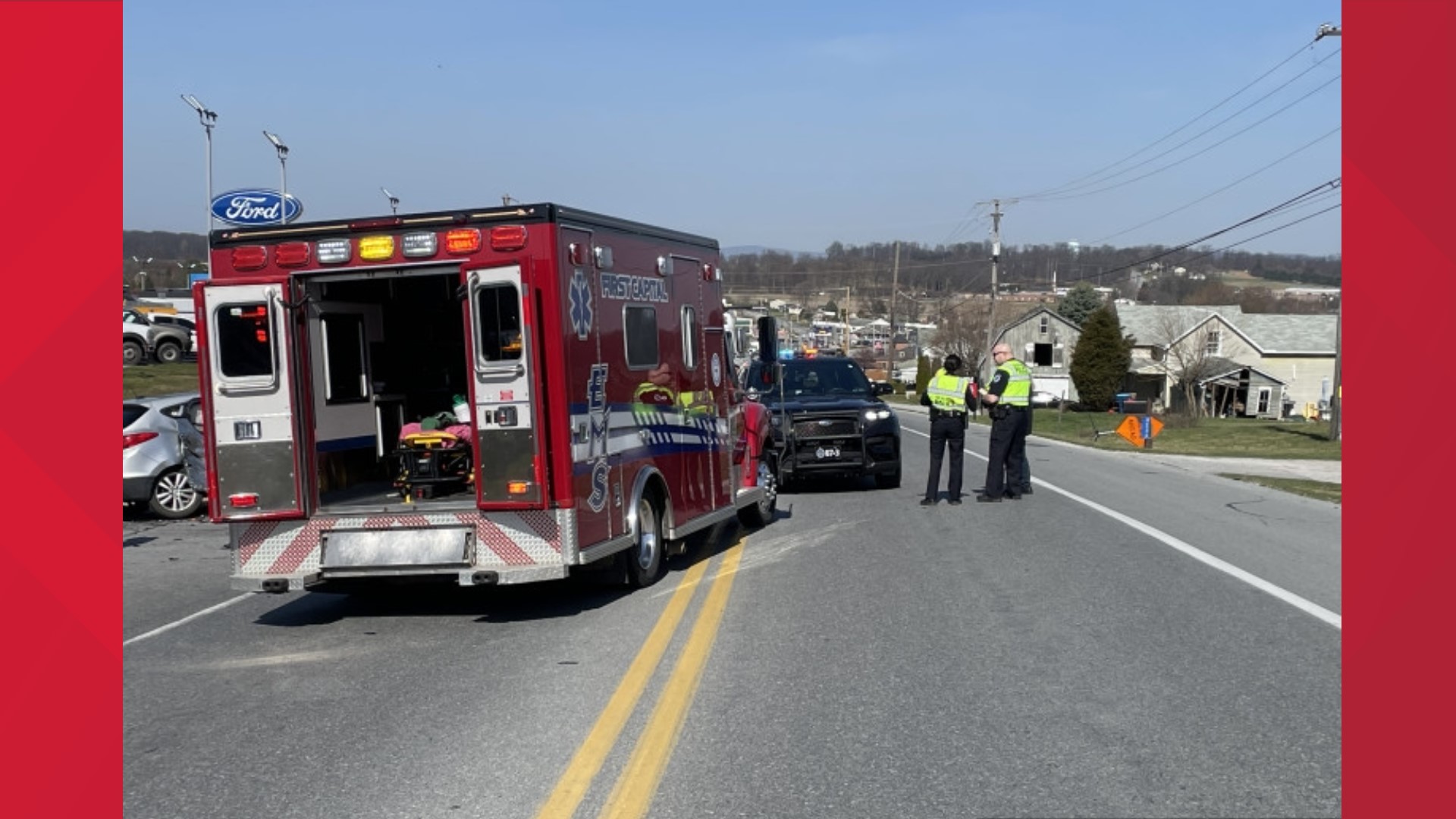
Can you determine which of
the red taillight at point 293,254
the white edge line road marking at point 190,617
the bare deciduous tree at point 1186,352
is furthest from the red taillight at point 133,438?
the bare deciduous tree at point 1186,352

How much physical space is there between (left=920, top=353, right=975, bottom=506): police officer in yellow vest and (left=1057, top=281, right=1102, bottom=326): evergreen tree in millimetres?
92119

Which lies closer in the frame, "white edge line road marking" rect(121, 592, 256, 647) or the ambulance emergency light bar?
the ambulance emergency light bar

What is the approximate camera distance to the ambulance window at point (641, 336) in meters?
9.65

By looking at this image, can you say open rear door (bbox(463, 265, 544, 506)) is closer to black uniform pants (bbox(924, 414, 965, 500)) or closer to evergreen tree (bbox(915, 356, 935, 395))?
black uniform pants (bbox(924, 414, 965, 500))

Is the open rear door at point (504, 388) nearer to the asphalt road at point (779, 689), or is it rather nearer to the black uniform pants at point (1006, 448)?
the asphalt road at point (779, 689)

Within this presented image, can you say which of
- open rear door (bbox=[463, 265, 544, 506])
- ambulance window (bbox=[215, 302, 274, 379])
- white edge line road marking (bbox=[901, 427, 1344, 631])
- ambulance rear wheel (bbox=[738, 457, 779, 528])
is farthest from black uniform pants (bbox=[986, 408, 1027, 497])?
ambulance window (bbox=[215, 302, 274, 379])

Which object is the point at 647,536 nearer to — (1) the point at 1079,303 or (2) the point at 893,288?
(2) the point at 893,288

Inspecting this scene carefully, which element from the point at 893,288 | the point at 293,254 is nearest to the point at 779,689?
the point at 293,254

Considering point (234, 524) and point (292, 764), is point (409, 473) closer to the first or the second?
point (234, 524)

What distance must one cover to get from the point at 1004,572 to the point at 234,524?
5.85 meters

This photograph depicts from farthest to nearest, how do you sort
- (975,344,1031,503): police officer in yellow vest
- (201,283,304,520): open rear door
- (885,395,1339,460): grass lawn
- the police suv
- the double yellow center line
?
(885,395,1339,460): grass lawn < the police suv < (975,344,1031,503): police officer in yellow vest < (201,283,304,520): open rear door < the double yellow center line

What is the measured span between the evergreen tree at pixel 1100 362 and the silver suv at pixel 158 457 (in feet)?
182

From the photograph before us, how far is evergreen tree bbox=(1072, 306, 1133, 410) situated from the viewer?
212 feet

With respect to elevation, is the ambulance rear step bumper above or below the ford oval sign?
below
